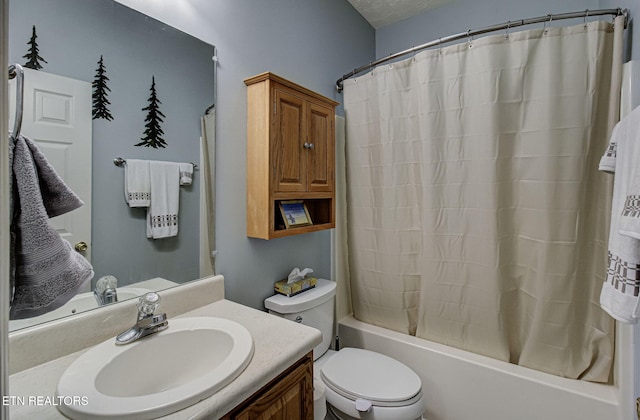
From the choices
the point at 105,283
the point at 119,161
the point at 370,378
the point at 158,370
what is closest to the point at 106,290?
the point at 105,283

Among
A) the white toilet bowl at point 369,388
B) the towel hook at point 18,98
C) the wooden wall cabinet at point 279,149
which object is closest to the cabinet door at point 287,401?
the white toilet bowl at point 369,388

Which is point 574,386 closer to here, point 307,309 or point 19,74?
point 307,309

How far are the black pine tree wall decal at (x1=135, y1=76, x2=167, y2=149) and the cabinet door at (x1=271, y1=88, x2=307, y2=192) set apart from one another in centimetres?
44

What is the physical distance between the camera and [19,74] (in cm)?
52

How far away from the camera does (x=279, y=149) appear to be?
132 centimetres

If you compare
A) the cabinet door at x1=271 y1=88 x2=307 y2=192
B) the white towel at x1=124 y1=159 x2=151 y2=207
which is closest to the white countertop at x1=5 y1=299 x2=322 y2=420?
the white towel at x1=124 y1=159 x2=151 y2=207

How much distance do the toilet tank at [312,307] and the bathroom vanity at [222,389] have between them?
0.35 m

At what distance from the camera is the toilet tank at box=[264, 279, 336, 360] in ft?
4.57

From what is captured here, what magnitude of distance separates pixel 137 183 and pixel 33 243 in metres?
0.50

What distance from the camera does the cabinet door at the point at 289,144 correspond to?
4.30ft

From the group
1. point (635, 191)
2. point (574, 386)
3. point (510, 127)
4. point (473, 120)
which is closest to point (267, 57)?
point (473, 120)

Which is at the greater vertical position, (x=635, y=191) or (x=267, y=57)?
(x=267, y=57)

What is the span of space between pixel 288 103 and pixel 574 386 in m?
1.80

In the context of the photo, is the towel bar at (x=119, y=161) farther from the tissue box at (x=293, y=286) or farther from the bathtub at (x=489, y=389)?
the bathtub at (x=489, y=389)
